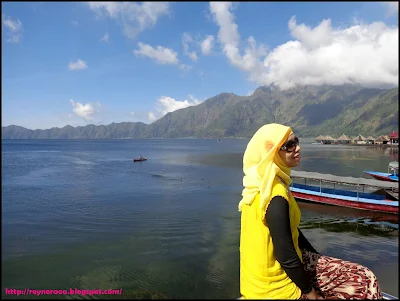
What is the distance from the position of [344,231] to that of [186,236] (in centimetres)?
1055

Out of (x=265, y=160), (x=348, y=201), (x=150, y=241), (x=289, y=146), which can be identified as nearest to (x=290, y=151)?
(x=289, y=146)

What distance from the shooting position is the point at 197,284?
1109cm

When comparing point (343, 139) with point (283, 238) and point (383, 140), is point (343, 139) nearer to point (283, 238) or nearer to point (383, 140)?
point (383, 140)

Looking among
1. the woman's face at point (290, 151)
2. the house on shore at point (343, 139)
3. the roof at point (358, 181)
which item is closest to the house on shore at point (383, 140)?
the house on shore at point (343, 139)

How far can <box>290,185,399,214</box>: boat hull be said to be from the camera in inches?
846

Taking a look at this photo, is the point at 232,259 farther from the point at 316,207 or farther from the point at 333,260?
the point at 316,207

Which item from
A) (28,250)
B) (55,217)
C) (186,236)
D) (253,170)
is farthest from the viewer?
(55,217)

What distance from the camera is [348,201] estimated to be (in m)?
23.0

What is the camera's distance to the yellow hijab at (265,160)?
3.09 meters

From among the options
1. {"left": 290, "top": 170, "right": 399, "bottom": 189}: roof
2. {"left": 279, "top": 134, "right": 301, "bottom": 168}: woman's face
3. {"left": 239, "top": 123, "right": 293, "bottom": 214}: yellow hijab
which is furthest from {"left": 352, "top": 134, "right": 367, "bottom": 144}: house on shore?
{"left": 239, "top": 123, "right": 293, "bottom": 214}: yellow hijab

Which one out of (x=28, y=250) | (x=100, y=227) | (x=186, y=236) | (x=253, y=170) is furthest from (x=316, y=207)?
(x=253, y=170)

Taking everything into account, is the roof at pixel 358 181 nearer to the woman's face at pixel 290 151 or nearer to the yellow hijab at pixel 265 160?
the woman's face at pixel 290 151

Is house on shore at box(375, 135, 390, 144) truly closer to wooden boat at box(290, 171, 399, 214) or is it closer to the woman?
wooden boat at box(290, 171, 399, 214)

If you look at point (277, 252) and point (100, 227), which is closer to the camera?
point (277, 252)
